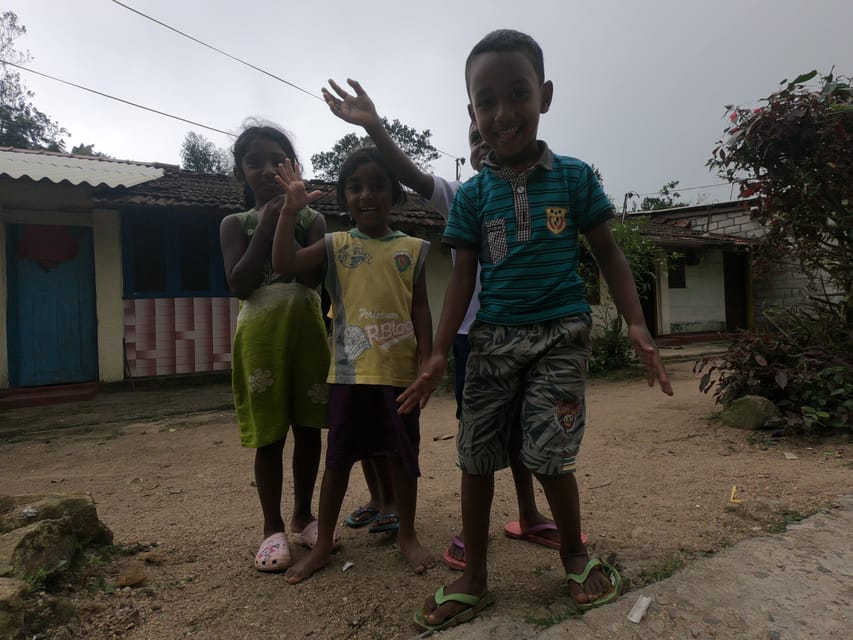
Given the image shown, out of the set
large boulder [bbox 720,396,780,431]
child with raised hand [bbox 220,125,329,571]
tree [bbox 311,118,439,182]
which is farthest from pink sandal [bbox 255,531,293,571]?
tree [bbox 311,118,439,182]

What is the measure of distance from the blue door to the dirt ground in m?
1.77

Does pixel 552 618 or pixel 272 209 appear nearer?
pixel 552 618

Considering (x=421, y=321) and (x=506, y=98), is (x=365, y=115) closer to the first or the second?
(x=506, y=98)

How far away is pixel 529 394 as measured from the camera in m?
1.48

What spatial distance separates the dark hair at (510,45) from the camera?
57.2 inches

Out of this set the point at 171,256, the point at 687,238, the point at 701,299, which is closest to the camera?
the point at 171,256

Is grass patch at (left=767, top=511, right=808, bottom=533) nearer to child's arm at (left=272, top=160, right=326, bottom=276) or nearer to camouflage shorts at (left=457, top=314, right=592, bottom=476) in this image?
camouflage shorts at (left=457, top=314, right=592, bottom=476)

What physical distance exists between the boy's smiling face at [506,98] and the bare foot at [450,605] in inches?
50.2

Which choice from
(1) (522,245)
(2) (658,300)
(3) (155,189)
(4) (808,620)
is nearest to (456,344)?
(1) (522,245)

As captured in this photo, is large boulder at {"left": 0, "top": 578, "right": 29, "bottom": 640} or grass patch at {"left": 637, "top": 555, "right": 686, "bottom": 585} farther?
grass patch at {"left": 637, "top": 555, "right": 686, "bottom": 585}

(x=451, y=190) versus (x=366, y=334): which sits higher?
(x=451, y=190)

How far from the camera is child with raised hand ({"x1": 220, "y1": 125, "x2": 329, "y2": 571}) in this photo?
1.85m

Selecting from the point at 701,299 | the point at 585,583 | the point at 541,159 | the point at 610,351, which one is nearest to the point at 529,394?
the point at 585,583

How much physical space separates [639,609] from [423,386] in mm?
829
